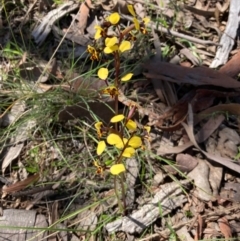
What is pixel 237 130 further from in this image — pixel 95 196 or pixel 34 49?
pixel 34 49

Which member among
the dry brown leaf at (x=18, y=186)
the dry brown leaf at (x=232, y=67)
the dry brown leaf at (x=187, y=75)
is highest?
the dry brown leaf at (x=232, y=67)

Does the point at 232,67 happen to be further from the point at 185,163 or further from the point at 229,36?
the point at 185,163

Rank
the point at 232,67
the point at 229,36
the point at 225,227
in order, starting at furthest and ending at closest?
the point at 229,36
the point at 232,67
the point at 225,227

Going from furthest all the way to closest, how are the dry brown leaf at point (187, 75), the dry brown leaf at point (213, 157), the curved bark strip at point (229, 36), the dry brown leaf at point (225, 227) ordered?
the curved bark strip at point (229, 36), the dry brown leaf at point (187, 75), the dry brown leaf at point (213, 157), the dry brown leaf at point (225, 227)

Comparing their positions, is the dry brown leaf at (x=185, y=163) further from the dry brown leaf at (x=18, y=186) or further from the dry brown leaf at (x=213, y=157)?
the dry brown leaf at (x=18, y=186)

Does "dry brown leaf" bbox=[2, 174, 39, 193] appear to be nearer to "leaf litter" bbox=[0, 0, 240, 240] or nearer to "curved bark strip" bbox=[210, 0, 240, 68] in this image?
"leaf litter" bbox=[0, 0, 240, 240]

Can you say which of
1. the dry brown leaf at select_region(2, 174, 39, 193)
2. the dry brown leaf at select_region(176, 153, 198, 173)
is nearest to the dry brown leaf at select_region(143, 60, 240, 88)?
the dry brown leaf at select_region(176, 153, 198, 173)

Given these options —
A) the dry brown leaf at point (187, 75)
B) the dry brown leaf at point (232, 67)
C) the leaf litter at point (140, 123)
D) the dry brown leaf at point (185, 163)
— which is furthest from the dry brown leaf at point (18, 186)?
the dry brown leaf at point (232, 67)

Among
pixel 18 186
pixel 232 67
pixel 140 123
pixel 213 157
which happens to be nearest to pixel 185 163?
pixel 213 157

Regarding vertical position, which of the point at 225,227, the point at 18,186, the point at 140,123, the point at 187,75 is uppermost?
the point at 187,75
